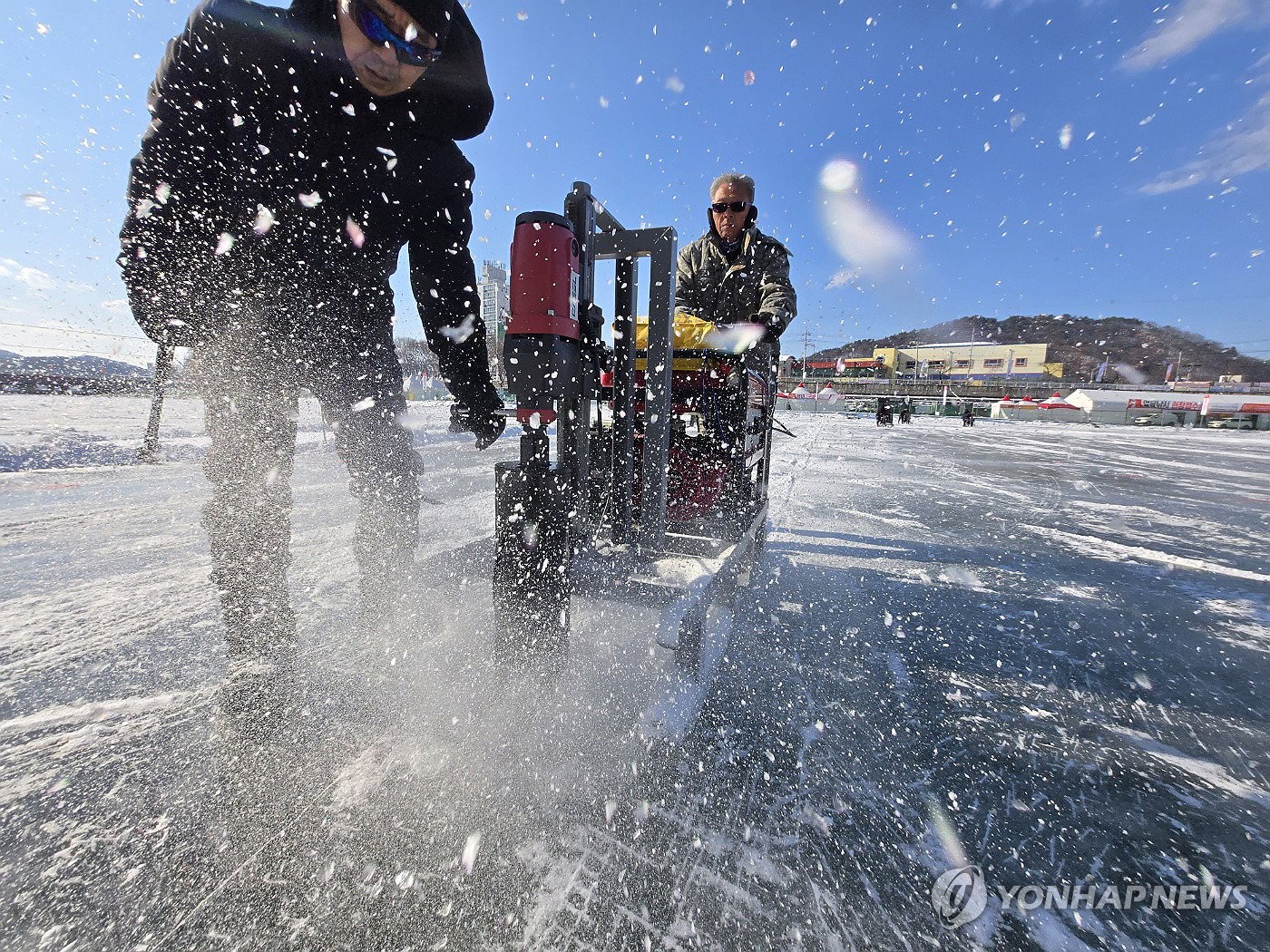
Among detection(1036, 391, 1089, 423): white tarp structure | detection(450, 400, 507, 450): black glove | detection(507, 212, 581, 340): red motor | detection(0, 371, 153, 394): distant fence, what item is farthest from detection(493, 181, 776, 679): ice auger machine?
detection(1036, 391, 1089, 423): white tarp structure

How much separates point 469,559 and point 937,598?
2097 mm

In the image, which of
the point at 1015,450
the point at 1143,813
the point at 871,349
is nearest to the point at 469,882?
the point at 1143,813

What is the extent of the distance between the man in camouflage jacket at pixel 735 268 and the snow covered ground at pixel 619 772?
4.95 feet

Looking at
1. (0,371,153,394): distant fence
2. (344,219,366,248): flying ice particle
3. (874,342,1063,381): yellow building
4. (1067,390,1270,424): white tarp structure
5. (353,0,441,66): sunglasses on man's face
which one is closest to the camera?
(353,0,441,66): sunglasses on man's face

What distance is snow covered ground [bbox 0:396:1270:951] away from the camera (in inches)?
30.8

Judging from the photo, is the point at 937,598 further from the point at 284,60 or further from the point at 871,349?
the point at 871,349

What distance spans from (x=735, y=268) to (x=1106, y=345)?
10971cm

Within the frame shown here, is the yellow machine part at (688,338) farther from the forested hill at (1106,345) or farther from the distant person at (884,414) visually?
the forested hill at (1106,345)

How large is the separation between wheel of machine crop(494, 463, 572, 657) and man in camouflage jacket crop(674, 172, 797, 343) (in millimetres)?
1662

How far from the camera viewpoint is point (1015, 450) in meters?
10.5

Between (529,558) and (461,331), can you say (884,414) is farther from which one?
(529,558)

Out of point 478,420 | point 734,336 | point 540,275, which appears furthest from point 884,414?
point 540,275

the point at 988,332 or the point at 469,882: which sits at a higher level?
the point at 988,332

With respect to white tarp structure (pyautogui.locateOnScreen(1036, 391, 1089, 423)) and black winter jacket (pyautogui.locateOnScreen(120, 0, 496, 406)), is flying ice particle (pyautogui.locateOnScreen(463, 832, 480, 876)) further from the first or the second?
white tarp structure (pyautogui.locateOnScreen(1036, 391, 1089, 423))
